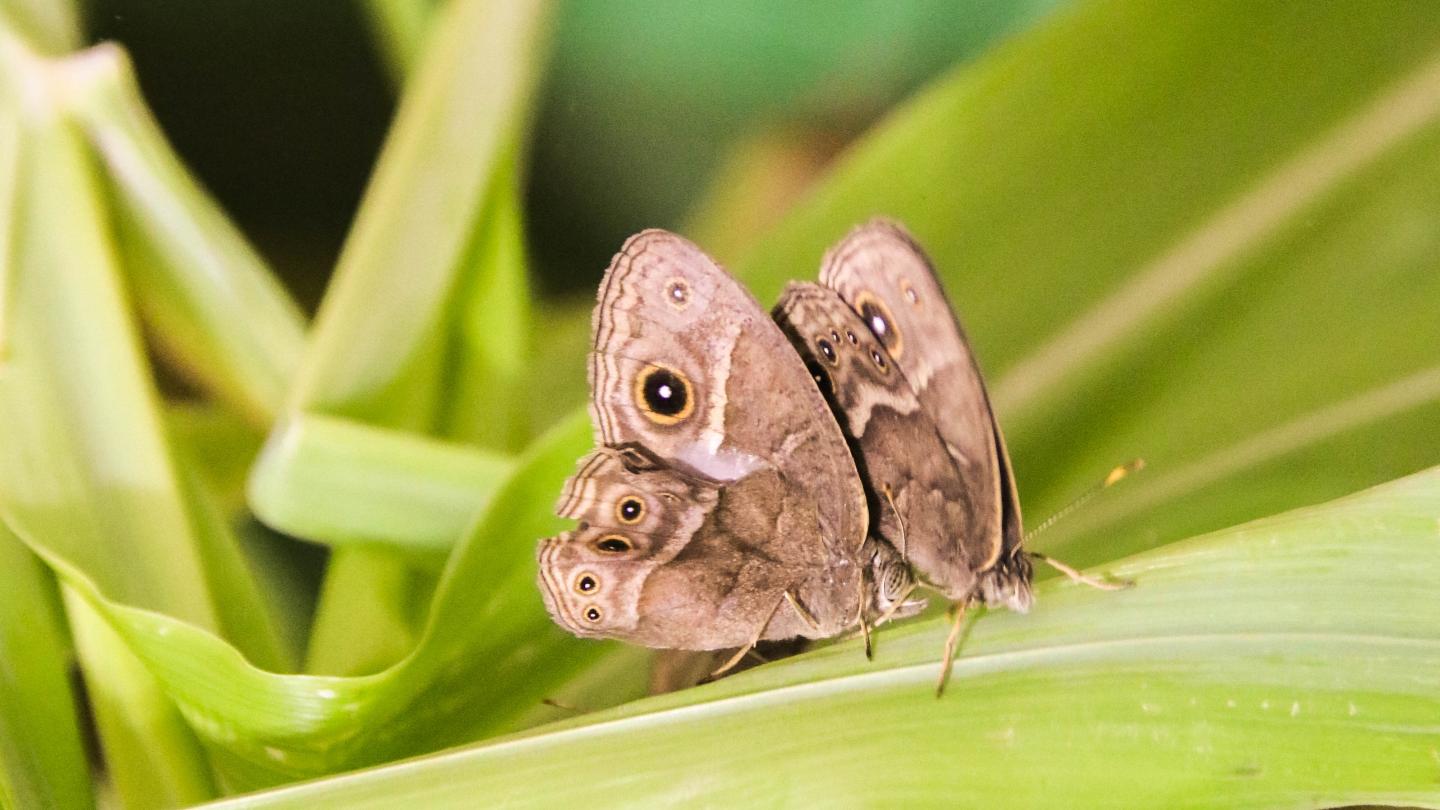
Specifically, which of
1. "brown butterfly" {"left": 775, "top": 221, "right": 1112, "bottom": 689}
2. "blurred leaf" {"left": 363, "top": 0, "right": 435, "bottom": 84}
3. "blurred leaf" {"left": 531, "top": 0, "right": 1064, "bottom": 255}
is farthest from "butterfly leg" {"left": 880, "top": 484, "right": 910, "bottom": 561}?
"blurred leaf" {"left": 531, "top": 0, "right": 1064, "bottom": 255}

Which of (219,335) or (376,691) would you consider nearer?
(376,691)

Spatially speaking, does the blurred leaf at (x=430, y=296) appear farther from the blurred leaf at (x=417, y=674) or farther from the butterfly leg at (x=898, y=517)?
the butterfly leg at (x=898, y=517)

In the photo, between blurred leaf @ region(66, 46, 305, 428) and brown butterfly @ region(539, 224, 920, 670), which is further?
blurred leaf @ region(66, 46, 305, 428)

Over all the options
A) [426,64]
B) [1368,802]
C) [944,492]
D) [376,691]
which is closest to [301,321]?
[426,64]

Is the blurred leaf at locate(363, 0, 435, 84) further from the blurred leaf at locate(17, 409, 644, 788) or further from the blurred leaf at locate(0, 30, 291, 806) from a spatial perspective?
the blurred leaf at locate(17, 409, 644, 788)

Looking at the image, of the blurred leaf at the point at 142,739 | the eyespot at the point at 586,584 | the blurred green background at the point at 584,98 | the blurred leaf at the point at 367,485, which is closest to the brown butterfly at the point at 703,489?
the eyespot at the point at 586,584

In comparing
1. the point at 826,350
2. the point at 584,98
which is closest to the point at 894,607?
the point at 826,350

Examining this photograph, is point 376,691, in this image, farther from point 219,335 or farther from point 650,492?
point 219,335
